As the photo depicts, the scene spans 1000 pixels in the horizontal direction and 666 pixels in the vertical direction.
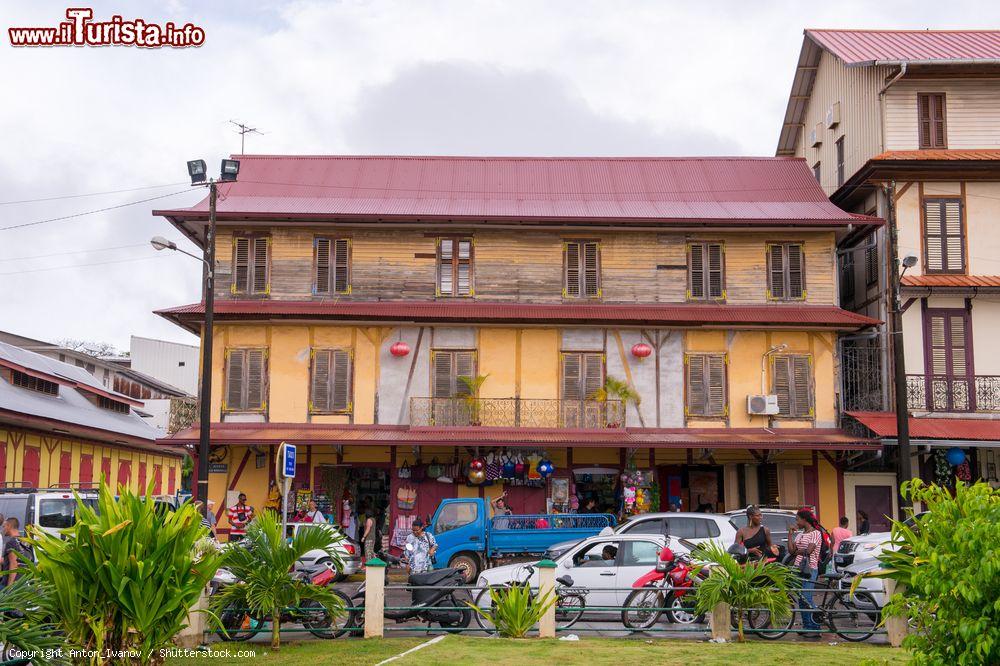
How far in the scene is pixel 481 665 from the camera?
12.8 m

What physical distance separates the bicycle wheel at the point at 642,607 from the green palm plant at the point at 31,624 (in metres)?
8.68

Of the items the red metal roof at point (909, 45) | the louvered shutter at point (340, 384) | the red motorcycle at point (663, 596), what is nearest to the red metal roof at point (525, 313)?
the louvered shutter at point (340, 384)

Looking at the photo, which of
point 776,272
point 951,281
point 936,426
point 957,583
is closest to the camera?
point 957,583

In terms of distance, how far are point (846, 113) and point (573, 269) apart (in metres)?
11.0

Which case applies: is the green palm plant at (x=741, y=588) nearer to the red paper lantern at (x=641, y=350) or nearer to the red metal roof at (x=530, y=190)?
the red paper lantern at (x=641, y=350)

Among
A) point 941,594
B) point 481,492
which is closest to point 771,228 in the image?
point 481,492

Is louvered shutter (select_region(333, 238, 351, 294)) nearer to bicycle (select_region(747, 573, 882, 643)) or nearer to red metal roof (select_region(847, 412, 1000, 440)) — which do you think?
red metal roof (select_region(847, 412, 1000, 440))

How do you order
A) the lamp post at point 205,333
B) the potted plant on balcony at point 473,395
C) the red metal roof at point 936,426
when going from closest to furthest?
the lamp post at point 205,333
the red metal roof at point 936,426
the potted plant on balcony at point 473,395

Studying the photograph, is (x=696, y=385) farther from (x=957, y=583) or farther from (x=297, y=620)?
(x=957, y=583)

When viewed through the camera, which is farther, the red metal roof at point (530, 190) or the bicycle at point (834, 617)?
the red metal roof at point (530, 190)

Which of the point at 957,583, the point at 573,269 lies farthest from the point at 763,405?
the point at 957,583

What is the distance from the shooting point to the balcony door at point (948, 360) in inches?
1129

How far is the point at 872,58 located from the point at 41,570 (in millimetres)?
27365

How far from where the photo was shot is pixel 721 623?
15305 millimetres
